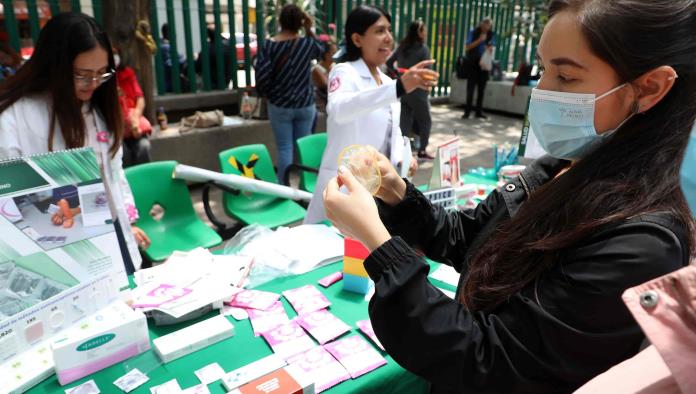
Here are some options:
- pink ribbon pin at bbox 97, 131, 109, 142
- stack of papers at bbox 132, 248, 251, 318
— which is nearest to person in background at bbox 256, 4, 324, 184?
pink ribbon pin at bbox 97, 131, 109, 142

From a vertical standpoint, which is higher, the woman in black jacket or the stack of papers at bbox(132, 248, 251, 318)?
the woman in black jacket

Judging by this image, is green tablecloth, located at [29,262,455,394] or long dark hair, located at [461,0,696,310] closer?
long dark hair, located at [461,0,696,310]

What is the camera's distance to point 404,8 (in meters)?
8.85

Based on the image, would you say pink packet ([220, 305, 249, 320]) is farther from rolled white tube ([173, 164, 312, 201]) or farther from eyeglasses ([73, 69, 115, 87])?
rolled white tube ([173, 164, 312, 201])

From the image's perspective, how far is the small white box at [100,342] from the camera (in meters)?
1.16

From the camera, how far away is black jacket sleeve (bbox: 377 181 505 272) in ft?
4.32

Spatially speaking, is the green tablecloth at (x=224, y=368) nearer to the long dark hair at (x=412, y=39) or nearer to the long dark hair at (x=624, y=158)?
the long dark hair at (x=624, y=158)

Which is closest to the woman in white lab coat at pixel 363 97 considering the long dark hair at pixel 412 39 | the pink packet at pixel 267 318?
the pink packet at pixel 267 318

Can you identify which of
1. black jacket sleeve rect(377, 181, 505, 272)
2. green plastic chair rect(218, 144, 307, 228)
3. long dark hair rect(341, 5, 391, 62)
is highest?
long dark hair rect(341, 5, 391, 62)

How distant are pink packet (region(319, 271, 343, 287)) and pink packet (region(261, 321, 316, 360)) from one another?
0.83ft

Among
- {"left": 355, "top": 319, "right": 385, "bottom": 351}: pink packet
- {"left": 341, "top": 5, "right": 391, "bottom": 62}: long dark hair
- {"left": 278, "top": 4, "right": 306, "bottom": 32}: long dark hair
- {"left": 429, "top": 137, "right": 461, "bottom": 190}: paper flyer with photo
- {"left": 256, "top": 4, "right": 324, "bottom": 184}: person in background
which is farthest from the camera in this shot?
{"left": 256, "top": 4, "right": 324, "bottom": 184}: person in background

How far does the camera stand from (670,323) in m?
0.62

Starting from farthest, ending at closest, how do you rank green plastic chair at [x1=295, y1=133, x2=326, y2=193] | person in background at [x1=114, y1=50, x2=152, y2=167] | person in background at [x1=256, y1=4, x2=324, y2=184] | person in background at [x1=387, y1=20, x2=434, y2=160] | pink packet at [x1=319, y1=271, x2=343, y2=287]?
person in background at [x1=387, y1=20, x2=434, y2=160], person in background at [x1=256, y1=4, x2=324, y2=184], person in background at [x1=114, y1=50, x2=152, y2=167], green plastic chair at [x1=295, y1=133, x2=326, y2=193], pink packet at [x1=319, y1=271, x2=343, y2=287]

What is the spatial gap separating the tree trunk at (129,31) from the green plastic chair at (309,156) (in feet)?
6.77
